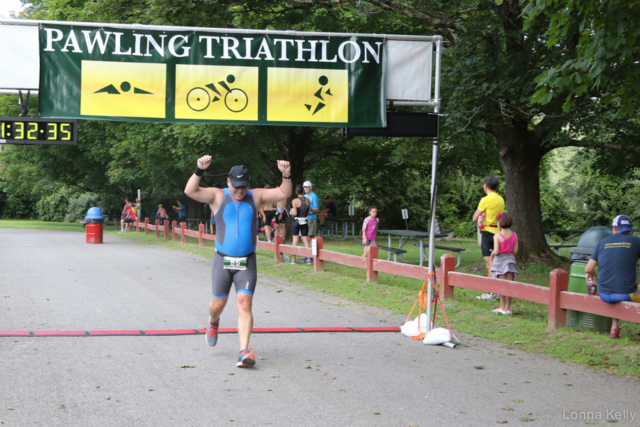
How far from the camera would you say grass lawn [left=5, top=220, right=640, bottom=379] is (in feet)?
23.2

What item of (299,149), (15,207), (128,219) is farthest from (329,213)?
(15,207)

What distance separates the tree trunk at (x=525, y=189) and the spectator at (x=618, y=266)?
843 cm

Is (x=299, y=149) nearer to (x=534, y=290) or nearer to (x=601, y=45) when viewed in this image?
(x=534, y=290)

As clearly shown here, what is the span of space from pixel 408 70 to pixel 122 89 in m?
3.87

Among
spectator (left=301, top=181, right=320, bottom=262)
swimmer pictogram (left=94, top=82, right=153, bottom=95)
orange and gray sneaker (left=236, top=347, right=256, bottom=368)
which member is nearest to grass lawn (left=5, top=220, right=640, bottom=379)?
spectator (left=301, top=181, right=320, bottom=262)

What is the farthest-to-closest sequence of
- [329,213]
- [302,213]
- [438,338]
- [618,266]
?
[329,213], [302,213], [438,338], [618,266]

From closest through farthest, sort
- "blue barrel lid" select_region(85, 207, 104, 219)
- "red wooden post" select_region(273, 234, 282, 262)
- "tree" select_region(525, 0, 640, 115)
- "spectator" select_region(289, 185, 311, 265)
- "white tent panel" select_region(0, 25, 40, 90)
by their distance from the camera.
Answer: "tree" select_region(525, 0, 640, 115) → "white tent panel" select_region(0, 25, 40, 90) → "spectator" select_region(289, 185, 311, 265) → "red wooden post" select_region(273, 234, 282, 262) → "blue barrel lid" select_region(85, 207, 104, 219)

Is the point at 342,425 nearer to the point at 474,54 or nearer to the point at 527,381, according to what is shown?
the point at 527,381

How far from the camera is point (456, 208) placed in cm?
3678

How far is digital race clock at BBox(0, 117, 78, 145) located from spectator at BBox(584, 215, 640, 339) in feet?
22.1

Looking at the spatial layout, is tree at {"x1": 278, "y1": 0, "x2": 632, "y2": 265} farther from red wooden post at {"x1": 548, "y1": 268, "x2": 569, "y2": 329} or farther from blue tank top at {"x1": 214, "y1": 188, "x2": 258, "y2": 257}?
blue tank top at {"x1": 214, "y1": 188, "x2": 258, "y2": 257}

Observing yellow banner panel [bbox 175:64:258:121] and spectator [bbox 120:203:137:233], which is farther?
spectator [bbox 120:203:137:233]

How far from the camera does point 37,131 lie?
8.35m

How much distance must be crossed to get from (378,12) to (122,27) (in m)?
9.88
